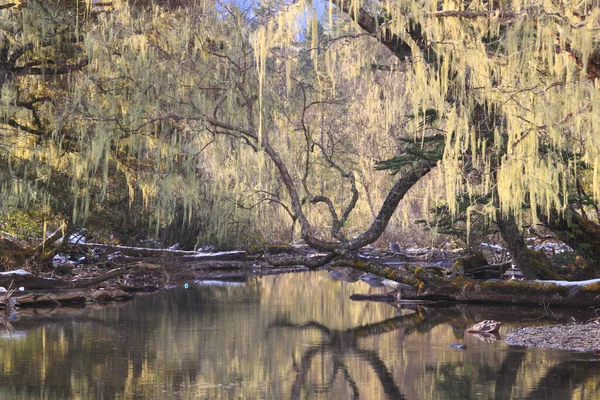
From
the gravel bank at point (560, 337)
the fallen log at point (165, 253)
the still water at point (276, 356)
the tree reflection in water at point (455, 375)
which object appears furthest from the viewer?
the fallen log at point (165, 253)

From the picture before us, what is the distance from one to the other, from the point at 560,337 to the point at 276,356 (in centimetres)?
350

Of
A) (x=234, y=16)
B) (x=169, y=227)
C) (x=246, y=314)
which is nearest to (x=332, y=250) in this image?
(x=246, y=314)

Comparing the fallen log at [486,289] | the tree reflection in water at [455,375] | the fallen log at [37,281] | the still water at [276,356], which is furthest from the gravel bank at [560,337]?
the fallen log at [37,281]

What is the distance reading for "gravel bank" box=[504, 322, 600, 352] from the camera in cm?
995

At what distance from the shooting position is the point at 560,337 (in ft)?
34.2

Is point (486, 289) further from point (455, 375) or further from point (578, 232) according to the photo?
point (455, 375)

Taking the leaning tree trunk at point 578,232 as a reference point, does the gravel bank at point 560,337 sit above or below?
below

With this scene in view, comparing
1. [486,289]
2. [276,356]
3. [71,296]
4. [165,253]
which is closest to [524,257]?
[486,289]

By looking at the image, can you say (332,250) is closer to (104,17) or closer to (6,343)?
(104,17)

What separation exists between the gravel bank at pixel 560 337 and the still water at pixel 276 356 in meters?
0.34

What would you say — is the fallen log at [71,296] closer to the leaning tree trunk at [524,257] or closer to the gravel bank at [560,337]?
the leaning tree trunk at [524,257]

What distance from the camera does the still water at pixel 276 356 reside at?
7.45 m

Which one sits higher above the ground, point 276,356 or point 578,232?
point 578,232

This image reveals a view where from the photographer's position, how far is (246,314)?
13695 mm
